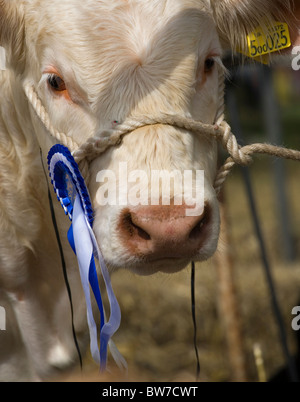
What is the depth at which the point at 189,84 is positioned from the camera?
221 cm

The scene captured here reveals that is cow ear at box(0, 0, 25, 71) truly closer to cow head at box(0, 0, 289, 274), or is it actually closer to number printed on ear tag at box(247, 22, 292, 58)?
cow head at box(0, 0, 289, 274)

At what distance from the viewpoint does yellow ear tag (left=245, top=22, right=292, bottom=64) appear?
107 inches

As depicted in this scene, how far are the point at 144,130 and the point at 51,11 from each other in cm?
61

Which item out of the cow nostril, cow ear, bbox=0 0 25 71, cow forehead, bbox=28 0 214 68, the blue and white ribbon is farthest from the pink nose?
cow ear, bbox=0 0 25 71

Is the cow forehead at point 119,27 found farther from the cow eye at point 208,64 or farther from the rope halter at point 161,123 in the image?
the rope halter at point 161,123

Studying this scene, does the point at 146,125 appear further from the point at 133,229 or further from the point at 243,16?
the point at 243,16

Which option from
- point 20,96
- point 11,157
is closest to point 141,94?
point 20,96

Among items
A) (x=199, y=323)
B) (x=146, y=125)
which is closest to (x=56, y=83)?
(x=146, y=125)

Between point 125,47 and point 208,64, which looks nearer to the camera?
point 125,47

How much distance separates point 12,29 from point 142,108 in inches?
28.2

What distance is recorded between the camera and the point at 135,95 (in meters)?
2.12

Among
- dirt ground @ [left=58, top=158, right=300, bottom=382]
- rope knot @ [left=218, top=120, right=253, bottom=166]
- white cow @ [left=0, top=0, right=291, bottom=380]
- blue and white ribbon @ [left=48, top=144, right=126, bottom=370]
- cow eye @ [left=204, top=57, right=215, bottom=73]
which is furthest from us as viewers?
dirt ground @ [left=58, top=158, right=300, bottom=382]

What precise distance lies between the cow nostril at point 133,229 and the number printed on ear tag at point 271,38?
1168 mm

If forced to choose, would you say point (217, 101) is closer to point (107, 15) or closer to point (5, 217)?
point (107, 15)
